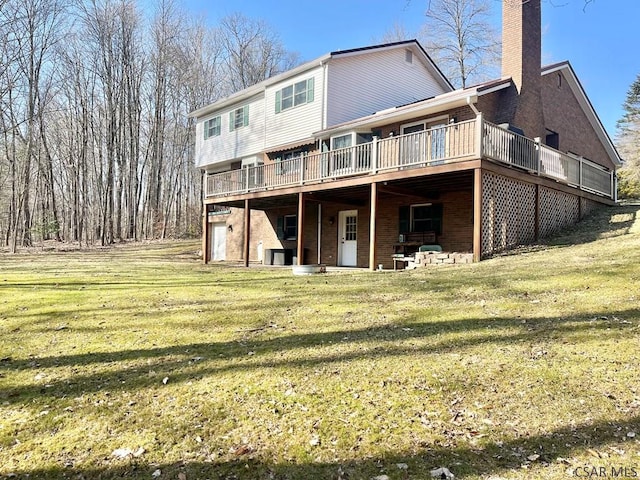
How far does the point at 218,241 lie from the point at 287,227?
18.0ft

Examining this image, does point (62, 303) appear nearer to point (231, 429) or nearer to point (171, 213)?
point (231, 429)

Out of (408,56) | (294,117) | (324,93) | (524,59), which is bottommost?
(294,117)

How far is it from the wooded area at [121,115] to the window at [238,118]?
1198 cm

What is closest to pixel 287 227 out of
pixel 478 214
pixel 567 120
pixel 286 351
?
pixel 478 214

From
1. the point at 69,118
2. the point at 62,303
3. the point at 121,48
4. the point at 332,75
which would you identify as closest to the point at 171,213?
the point at 69,118

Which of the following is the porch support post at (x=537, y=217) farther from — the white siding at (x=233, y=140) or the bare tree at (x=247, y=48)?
the bare tree at (x=247, y=48)

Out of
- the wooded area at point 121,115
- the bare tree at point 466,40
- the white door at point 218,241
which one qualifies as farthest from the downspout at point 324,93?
the wooded area at point 121,115

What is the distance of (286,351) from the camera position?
14.8 feet

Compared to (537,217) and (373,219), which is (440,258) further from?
(537,217)

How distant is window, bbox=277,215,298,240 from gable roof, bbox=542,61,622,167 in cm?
1101

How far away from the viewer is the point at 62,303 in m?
7.16

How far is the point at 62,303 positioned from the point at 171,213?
29.6 m

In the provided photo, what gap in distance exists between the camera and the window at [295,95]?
56.0 ft

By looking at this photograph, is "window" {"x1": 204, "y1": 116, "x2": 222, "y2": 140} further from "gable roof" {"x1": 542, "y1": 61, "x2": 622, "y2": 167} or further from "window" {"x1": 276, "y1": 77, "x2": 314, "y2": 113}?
"gable roof" {"x1": 542, "y1": 61, "x2": 622, "y2": 167}
